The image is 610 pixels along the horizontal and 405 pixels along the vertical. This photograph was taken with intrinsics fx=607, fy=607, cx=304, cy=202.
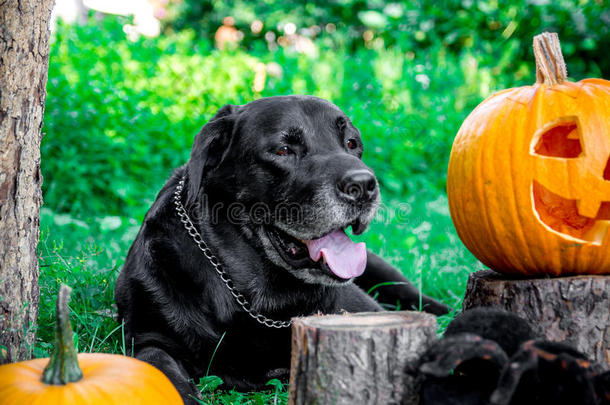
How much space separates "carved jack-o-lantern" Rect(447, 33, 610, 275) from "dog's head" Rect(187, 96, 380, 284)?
52 centimetres

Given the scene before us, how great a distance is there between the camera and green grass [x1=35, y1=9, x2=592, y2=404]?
19.0 feet

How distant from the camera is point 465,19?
9.45 m

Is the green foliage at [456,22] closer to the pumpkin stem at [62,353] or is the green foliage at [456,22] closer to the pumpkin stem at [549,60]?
the pumpkin stem at [549,60]

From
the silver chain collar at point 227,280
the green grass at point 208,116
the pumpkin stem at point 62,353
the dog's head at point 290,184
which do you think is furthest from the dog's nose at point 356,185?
the green grass at point 208,116

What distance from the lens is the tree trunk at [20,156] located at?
7.22 ft

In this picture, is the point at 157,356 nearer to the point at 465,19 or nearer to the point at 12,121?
the point at 12,121

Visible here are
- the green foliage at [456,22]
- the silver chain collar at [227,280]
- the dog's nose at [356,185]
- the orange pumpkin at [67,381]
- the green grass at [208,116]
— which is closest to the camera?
the orange pumpkin at [67,381]

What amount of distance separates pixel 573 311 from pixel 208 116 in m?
6.17

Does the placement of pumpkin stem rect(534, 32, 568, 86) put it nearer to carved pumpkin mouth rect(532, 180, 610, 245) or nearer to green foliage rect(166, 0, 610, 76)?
carved pumpkin mouth rect(532, 180, 610, 245)

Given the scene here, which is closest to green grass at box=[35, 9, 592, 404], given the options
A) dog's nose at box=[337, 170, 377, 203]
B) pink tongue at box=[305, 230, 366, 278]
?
pink tongue at box=[305, 230, 366, 278]

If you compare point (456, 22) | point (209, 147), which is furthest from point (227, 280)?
point (456, 22)

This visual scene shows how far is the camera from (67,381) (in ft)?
5.89

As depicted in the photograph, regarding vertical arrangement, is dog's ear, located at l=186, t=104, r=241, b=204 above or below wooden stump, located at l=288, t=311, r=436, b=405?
above

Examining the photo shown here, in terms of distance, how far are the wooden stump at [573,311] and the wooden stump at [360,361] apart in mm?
652
